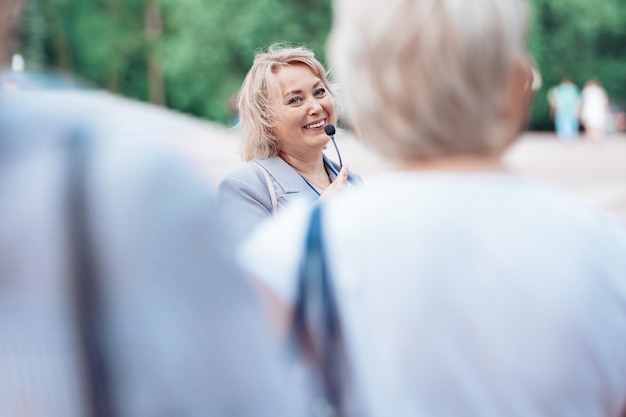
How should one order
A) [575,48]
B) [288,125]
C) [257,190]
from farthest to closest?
[575,48], [288,125], [257,190]

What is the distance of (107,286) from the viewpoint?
0.87 metres

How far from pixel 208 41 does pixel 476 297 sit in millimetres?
30609

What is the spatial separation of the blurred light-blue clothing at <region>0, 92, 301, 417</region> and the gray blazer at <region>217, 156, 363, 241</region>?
170 centimetres

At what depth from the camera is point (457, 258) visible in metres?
1.34

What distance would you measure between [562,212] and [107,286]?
747 mm

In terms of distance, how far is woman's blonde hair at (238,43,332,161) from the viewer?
3.15 m

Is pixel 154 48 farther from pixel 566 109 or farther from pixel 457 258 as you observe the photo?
pixel 457 258

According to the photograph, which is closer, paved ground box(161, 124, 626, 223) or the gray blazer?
the gray blazer

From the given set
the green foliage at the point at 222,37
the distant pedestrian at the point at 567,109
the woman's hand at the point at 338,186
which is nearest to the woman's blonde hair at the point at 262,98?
the woman's hand at the point at 338,186

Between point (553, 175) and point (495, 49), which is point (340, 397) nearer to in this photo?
point (495, 49)

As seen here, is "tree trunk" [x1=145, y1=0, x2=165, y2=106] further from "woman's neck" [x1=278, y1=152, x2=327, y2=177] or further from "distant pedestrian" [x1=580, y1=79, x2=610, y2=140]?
"woman's neck" [x1=278, y1=152, x2=327, y2=177]

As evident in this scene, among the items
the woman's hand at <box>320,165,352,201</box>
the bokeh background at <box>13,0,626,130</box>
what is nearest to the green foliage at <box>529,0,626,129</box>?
the bokeh background at <box>13,0,626,130</box>

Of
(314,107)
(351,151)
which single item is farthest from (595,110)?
(314,107)

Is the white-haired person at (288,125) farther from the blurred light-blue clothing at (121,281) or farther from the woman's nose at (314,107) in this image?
the blurred light-blue clothing at (121,281)
